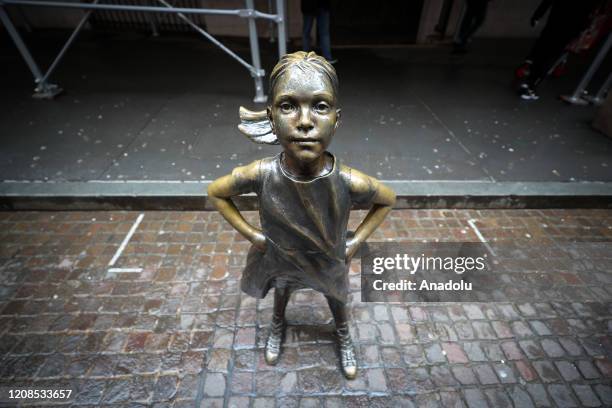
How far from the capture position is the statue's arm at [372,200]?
1.51 m

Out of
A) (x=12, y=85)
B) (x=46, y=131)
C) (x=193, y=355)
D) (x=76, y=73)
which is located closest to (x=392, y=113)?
(x=193, y=355)

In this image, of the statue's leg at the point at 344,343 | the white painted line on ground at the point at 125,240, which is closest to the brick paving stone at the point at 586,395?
the statue's leg at the point at 344,343

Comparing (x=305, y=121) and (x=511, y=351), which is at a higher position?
(x=305, y=121)

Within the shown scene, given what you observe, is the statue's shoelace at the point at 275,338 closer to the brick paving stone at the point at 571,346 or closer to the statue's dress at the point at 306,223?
the statue's dress at the point at 306,223

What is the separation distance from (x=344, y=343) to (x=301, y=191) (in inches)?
52.6

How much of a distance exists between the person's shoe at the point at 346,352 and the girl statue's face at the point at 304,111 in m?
1.45

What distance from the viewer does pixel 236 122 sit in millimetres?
4895

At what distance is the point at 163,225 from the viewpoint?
3391 mm

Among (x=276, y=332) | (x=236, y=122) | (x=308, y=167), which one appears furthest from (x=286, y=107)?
(x=236, y=122)

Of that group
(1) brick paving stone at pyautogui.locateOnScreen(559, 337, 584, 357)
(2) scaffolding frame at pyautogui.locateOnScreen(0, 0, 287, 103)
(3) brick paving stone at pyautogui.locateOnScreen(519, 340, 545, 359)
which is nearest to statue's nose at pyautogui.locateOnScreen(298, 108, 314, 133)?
(3) brick paving stone at pyautogui.locateOnScreen(519, 340, 545, 359)

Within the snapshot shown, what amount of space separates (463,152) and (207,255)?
3614mm

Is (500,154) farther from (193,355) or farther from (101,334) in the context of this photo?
(101,334)

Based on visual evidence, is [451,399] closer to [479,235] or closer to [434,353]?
[434,353]

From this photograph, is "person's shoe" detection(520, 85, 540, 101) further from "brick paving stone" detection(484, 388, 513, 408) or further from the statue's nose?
the statue's nose
